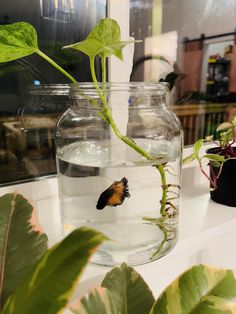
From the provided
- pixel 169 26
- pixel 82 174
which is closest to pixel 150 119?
pixel 82 174

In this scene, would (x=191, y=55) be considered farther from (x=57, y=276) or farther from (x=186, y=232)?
(x=57, y=276)

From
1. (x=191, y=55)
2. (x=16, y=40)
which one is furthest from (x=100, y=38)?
(x=191, y=55)

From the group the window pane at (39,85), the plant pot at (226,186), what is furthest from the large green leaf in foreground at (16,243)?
the plant pot at (226,186)

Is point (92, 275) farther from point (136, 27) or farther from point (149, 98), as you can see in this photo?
point (136, 27)

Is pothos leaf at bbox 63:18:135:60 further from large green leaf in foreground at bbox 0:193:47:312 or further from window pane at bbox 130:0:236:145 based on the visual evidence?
window pane at bbox 130:0:236:145

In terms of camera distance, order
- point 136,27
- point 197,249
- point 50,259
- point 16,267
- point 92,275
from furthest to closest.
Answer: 1. point 136,27
2. point 197,249
3. point 92,275
4. point 16,267
5. point 50,259

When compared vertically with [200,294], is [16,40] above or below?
above

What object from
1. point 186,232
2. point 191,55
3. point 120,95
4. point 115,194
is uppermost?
point 191,55

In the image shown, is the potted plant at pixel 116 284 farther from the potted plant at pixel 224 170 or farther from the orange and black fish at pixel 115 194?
the potted plant at pixel 224 170
